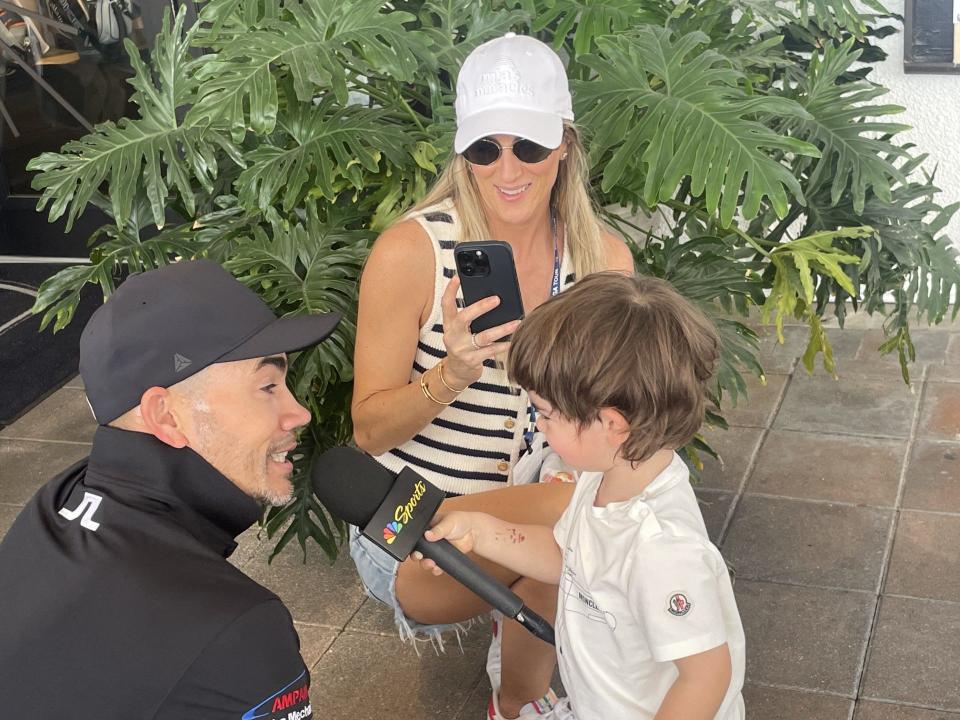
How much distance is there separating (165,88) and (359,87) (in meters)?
0.59

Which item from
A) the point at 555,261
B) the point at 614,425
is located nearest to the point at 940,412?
the point at 555,261

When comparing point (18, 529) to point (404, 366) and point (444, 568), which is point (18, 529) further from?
point (404, 366)

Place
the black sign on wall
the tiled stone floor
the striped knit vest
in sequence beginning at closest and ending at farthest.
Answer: the striped knit vest → the tiled stone floor → the black sign on wall

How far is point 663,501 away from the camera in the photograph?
88.0 inches

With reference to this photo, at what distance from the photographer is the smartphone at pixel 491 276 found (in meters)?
2.69

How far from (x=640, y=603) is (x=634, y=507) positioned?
182 mm

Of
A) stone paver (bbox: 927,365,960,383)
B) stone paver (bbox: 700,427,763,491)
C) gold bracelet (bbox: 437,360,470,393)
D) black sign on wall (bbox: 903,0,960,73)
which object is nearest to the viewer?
gold bracelet (bbox: 437,360,470,393)

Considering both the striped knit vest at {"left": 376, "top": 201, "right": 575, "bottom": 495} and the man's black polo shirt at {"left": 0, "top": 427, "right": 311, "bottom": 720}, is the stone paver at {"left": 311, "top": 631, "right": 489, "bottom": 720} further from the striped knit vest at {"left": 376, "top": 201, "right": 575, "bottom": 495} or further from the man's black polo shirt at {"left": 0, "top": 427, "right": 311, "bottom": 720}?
the man's black polo shirt at {"left": 0, "top": 427, "right": 311, "bottom": 720}

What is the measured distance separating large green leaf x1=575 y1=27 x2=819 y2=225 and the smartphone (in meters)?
0.68

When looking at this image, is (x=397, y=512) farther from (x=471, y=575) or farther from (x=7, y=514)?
(x=7, y=514)

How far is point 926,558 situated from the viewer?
3865mm

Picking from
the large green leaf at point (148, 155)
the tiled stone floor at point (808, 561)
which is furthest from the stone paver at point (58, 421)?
the large green leaf at point (148, 155)

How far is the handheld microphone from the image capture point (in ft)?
7.31

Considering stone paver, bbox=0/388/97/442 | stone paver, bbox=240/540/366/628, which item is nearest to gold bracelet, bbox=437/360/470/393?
stone paver, bbox=240/540/366/628
